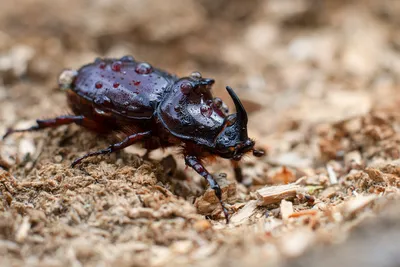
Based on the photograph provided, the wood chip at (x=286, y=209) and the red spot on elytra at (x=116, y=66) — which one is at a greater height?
the red spot on elytra at (x=116, y=66)

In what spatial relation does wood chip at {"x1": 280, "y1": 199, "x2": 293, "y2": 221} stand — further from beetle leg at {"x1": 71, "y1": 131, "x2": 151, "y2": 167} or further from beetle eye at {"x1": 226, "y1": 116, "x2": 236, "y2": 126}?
beetle leg at {"x1": 71, "y1": 131, "x2": 151, "y2": 167}

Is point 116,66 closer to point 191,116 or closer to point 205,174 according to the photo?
point 191,116

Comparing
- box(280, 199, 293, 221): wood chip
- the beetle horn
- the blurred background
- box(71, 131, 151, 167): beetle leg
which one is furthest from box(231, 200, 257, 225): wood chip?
the blurred background

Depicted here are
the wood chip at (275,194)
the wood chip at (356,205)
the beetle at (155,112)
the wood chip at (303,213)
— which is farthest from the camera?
the beetle at (155,112)

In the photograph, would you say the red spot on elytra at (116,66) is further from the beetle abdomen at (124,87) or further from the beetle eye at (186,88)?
the beetle eye at (186,88)

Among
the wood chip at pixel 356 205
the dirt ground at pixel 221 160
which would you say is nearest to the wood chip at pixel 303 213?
the dirt ground at pixel 221 160

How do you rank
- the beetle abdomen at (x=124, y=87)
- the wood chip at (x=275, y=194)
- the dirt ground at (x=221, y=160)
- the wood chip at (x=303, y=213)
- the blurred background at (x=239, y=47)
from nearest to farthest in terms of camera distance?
the dirt ground at (x=221, y=160), the wood chip at (x=303, y=213), the wood chip at (x=275, y=194), the beetle abdomen at (x=124, y=87), the blurred background at (x=239, y=47)

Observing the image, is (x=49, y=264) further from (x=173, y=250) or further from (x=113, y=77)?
(x=113, y=77)
